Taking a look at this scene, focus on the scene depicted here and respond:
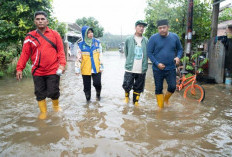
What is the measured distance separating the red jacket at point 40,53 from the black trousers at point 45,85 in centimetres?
9

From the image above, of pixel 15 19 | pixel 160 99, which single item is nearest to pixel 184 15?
pixel 160 99

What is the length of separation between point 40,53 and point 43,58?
3.8 inches

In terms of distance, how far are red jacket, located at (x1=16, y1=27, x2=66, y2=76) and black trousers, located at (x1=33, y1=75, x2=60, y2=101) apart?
0.30 feet

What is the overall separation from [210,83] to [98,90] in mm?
4771

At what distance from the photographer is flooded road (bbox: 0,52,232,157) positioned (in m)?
2.59

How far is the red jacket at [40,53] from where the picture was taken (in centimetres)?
356

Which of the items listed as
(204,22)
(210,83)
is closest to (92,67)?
(210,83)

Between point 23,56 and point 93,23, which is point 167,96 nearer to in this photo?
point 23,56

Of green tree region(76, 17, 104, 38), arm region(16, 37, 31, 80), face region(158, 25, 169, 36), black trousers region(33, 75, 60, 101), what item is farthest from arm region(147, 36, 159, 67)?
green tree region(76, 17, 104, 38)

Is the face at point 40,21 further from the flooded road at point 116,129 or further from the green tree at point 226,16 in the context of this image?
the green tree at point 226,16

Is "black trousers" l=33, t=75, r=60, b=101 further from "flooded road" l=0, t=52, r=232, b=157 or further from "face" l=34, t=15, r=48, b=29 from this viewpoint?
"face" l=34, t=15, r=48, b=29

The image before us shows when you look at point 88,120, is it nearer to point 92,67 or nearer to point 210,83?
point 92,67

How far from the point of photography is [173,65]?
423 centimetres

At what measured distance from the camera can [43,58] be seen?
361 cm
